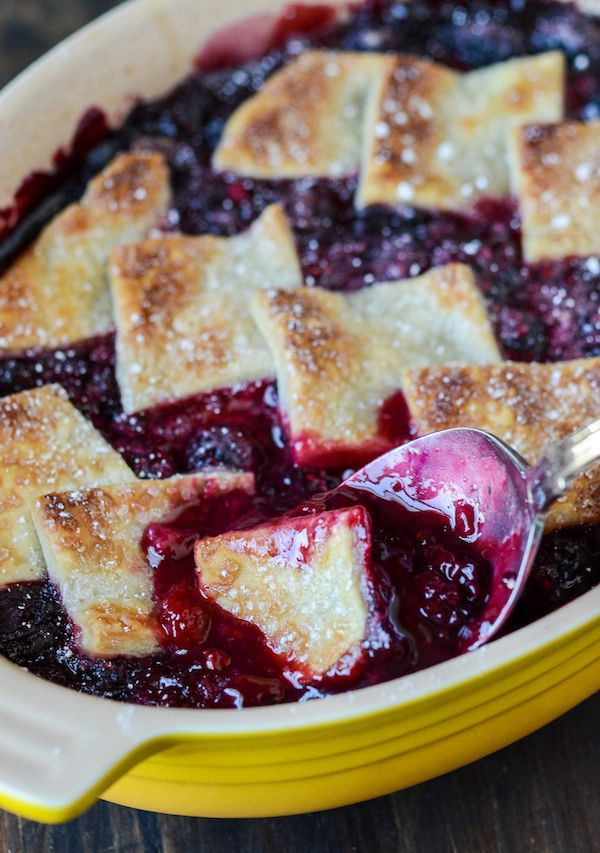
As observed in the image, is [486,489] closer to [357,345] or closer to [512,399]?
[512,399]

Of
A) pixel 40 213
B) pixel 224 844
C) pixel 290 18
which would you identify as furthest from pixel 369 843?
pixel 290 18

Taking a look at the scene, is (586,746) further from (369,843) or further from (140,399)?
(140,399)

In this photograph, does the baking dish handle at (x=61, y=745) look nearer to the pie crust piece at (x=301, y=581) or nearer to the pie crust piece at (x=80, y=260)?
the pie crust piece at (x=301, y=581)

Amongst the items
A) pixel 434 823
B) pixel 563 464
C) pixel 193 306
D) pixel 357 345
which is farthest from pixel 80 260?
pixel 434 823

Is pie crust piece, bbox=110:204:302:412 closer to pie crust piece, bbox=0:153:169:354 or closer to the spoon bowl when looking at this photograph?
pie crust piece, bbox=0:153:169:354

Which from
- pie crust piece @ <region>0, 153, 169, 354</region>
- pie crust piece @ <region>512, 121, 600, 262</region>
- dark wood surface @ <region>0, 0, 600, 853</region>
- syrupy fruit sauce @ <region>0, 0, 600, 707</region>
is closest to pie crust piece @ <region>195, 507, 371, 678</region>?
syrupy fruit sauce @ <region>0, 0, 600, 707</region>
